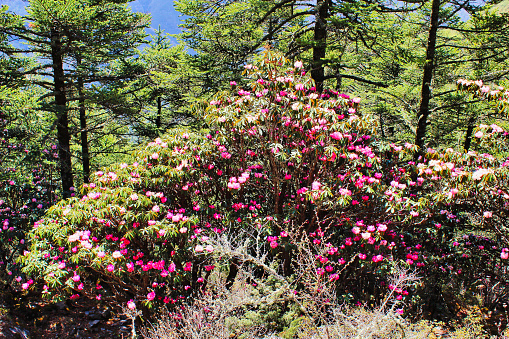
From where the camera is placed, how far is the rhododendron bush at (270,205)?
15.0 feet

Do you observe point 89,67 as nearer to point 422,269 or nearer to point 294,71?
point 294,71

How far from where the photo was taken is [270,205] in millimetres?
5984

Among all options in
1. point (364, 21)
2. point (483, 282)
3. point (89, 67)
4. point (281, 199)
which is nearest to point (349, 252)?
point (281, 199)

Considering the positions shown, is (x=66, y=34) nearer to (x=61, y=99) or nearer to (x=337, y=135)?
(x=61, y=99)

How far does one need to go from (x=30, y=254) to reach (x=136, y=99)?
8.31 metres

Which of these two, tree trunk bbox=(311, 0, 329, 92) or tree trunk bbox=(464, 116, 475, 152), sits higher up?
tree trunk bbox=(311, 0, 329, 92)

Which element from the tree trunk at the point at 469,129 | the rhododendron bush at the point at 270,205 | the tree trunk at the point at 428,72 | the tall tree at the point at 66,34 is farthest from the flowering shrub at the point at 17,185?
the tree trunk at the point at 469,129

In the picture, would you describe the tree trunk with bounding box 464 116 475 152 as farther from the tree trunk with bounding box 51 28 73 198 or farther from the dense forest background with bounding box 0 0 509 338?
the tree trunk with bounding box 51 28 73 198

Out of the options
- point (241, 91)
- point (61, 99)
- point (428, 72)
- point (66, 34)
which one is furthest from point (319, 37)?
point (61, 99)

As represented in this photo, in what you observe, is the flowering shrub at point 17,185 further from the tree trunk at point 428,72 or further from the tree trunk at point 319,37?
the tree trunk at point 428,72

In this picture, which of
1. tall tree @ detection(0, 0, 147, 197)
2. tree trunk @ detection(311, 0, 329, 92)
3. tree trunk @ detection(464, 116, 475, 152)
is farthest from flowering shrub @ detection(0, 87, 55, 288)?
tree trunk @ detection(464, 116, 475, 152)

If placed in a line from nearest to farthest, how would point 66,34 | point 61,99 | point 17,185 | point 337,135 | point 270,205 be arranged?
point 337,135, point 270,205, point 66,34, point 17,185, point 61,99

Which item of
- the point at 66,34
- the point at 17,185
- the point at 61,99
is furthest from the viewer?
the point at 61,99

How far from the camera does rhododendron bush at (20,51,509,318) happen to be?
15.0ft
